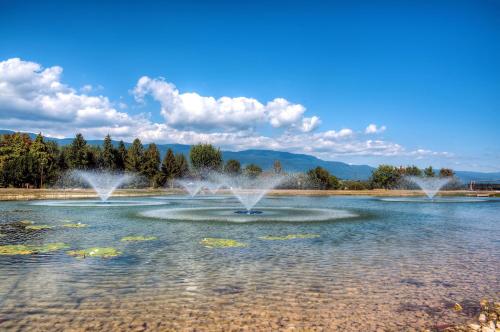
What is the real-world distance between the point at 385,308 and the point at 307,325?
3.31 meters

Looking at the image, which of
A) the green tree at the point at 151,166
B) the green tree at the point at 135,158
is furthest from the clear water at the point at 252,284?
the green tree at the point at 151,166

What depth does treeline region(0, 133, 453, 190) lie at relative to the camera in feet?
380

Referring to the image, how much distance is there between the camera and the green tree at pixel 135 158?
141375 mm

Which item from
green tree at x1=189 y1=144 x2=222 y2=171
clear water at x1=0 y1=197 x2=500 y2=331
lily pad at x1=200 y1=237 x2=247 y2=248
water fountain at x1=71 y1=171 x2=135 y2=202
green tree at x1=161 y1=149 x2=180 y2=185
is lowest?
clear water at x1=0 y1=197 x2=500 y2=331

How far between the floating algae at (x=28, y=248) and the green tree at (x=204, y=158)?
6166 inches

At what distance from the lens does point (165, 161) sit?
158m

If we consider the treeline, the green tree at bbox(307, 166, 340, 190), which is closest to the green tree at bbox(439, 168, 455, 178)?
the treeline

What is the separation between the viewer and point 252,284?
1648cm

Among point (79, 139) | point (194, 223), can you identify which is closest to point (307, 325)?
point (194, 223)

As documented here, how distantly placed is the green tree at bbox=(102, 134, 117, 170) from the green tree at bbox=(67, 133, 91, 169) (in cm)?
652

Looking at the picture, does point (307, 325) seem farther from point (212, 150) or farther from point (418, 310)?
point (212, 150)

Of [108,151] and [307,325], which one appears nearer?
[307,325]

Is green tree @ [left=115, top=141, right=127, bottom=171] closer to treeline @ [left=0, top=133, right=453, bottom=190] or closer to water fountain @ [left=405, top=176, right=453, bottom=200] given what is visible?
treeline @ [left=0, top=133, right=453, bottom=190]

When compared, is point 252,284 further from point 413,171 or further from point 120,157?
point 413,171
